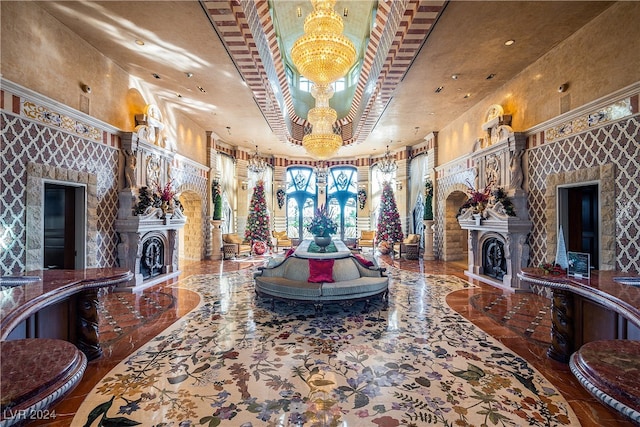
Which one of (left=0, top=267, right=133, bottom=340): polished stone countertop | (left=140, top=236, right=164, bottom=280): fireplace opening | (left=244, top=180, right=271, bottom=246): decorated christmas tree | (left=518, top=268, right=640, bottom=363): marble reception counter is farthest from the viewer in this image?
(left=244, top=180, right=271, bottom=246): decorated christmas tree

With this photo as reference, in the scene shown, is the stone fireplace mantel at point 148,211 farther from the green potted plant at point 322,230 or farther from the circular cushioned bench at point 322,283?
the green potted plant at point 322,230

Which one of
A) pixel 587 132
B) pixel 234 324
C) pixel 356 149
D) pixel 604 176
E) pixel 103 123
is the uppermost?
pixel 356 149

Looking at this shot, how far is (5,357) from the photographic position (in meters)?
1.41

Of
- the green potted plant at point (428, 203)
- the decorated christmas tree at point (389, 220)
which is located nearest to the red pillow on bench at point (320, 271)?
the green potted plant at point (428, 203)

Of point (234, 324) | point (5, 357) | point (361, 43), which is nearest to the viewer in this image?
point (5, 357)

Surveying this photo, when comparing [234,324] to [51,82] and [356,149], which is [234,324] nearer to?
[51,82]

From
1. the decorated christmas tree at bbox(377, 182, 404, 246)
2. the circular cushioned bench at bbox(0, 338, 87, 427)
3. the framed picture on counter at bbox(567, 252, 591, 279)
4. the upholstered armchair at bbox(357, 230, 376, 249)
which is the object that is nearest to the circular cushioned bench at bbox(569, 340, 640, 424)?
the framed picture on counter at bbox(567, 252, 591, 279)

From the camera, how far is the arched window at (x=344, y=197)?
50.3 feet

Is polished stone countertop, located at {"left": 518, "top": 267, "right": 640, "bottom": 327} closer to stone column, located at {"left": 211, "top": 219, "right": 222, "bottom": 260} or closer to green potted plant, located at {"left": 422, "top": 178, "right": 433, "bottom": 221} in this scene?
green potted plant, located at {"left": 422, "top": 178, "right": 433, "bottom": 221}

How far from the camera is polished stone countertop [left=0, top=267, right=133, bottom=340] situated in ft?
6.71

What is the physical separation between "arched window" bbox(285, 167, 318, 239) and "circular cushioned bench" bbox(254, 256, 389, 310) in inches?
380

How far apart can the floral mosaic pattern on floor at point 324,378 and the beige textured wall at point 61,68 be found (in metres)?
4.59

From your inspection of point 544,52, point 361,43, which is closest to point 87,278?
point 544,52

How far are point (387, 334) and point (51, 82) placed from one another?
6897 millimetres
